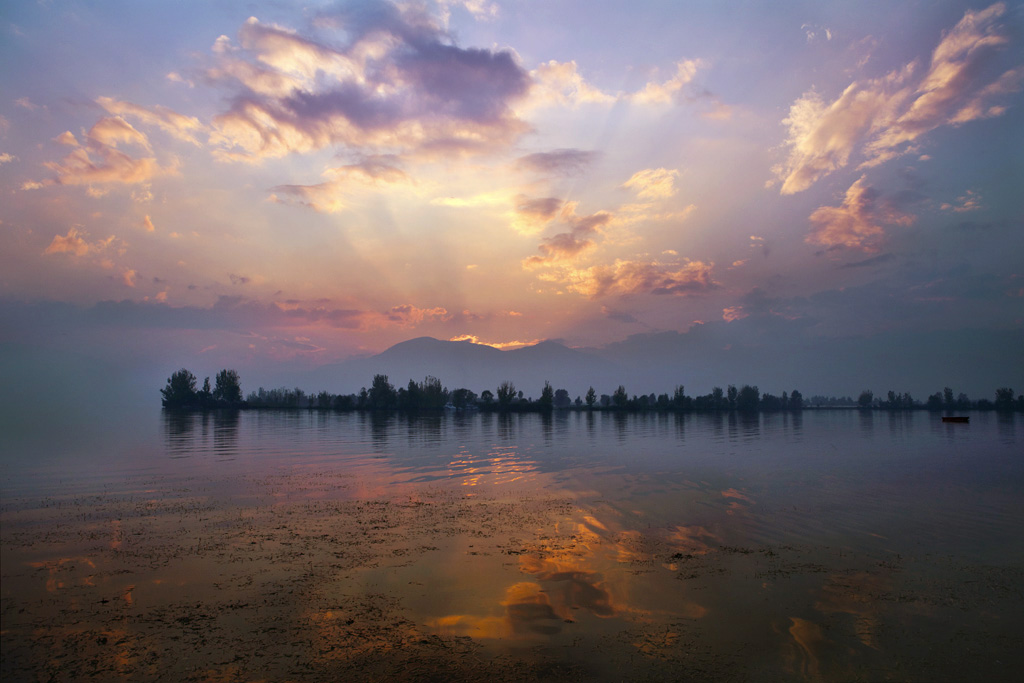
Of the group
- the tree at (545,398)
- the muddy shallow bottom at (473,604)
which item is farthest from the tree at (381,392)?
the muddy shallow bottom at (473,604)

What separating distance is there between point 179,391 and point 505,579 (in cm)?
21808

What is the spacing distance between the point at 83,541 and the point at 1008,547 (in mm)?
31812

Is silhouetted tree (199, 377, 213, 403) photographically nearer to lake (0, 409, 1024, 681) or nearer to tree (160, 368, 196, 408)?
tree (160, 368, 196, 408)

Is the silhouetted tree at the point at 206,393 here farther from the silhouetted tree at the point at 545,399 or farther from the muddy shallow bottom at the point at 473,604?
the muddy shallow bottom at the point at 473,604

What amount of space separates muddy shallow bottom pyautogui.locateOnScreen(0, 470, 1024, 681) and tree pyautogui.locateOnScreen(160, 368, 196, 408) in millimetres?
202431

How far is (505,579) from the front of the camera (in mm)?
14258

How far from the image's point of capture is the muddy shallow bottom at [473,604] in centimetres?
978

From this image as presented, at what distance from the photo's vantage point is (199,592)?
504 inches

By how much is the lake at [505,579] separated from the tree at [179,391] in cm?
18847

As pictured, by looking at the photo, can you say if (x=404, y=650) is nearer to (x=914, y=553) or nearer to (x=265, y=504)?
(x=265, y=504)

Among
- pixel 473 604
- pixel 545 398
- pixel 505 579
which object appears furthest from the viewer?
pixel 545 398

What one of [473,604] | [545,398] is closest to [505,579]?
[473,604]

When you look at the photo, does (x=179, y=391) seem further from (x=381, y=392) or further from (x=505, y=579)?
(x=505, y=579)

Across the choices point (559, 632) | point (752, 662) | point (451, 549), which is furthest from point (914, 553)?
point (451, 549)
